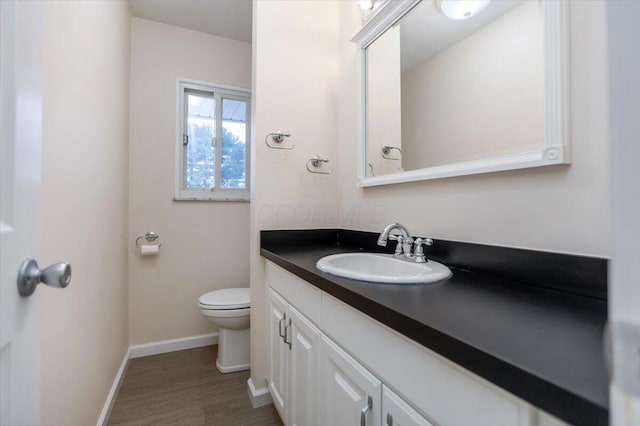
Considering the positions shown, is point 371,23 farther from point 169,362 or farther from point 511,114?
point 169,362

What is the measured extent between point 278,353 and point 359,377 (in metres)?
0.71

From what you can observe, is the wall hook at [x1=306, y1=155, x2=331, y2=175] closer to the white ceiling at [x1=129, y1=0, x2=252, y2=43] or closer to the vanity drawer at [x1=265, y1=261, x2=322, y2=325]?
the vanity drawer at [x1=265, y1=261, x2=322, y2=325]

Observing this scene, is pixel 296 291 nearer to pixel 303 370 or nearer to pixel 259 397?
pixel 303 370

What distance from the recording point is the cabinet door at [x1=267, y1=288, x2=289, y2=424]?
4.12ft

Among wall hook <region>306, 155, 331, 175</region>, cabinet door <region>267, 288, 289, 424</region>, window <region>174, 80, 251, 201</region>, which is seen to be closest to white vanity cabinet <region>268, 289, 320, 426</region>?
cabinet door <region>267, 288, 289, 424</region>

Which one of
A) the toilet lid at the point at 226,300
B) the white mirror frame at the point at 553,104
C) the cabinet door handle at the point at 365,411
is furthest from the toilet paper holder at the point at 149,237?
the white mirror frame at the point at 553,104

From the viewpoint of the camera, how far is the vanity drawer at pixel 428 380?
16.6 inches

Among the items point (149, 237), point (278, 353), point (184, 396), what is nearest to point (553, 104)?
point (278, 353)

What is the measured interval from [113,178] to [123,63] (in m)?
0.82

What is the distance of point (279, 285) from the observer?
1.32m

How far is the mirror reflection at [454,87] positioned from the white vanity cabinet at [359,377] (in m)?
0.70

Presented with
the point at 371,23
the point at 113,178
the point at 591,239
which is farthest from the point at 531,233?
the point at 113,178

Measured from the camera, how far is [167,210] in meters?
2.23

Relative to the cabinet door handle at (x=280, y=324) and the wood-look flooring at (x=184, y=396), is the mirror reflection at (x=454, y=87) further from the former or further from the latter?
the wood-look flooring at (x=184, y=396)
